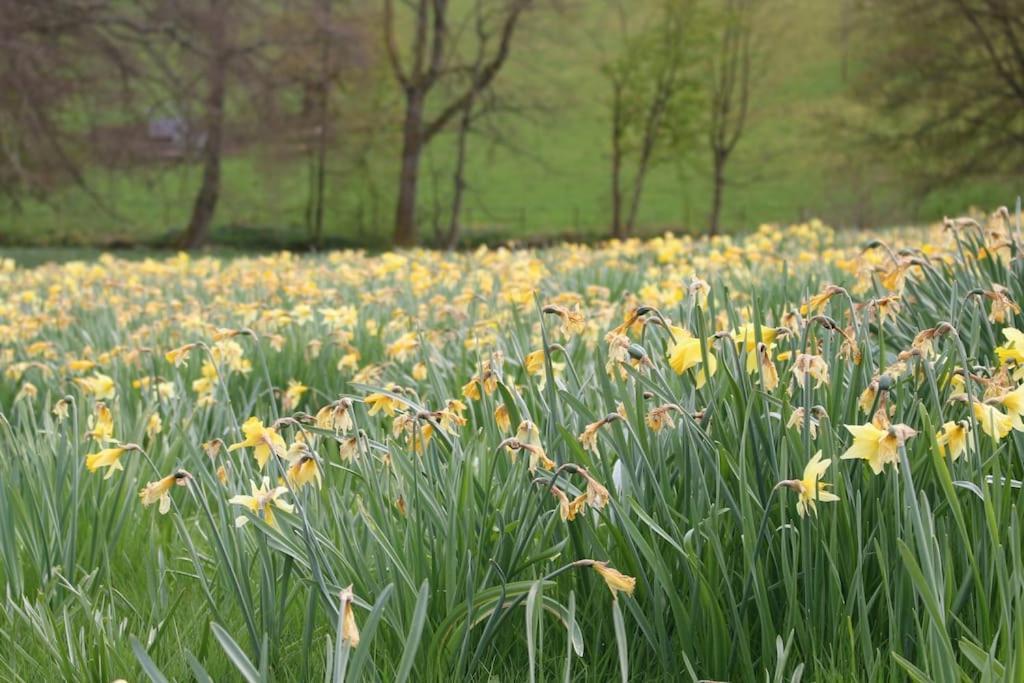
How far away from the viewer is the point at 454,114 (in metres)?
27.6

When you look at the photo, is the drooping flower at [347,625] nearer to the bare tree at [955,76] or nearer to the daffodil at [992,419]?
the daffodil at [992,419]

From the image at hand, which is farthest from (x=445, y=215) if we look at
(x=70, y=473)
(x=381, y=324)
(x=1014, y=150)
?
(x=70, y=473)

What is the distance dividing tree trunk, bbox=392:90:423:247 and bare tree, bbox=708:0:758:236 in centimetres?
1163

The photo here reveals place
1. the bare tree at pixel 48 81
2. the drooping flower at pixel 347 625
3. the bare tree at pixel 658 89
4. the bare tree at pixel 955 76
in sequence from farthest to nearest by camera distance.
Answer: the bare tree at pixel 658 89 → the bare tree at pixel 955 76 → the bare tree at pixel 48 81 → the drooping flower at pixel 347 625

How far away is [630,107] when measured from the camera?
112 feet

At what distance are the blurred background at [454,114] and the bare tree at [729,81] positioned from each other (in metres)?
0.11

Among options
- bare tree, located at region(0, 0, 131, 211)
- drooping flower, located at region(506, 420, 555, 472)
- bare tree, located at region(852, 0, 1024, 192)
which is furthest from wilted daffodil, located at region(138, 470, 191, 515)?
bare tree, located at region(852, 0, 1024, 192)

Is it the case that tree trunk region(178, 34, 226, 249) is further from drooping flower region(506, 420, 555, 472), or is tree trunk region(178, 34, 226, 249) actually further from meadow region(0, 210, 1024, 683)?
drooping flower region(506, 420, 555, 472)

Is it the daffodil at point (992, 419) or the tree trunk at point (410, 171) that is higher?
the tree trunk at point (410, 171)

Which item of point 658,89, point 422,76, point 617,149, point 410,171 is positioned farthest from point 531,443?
point 658,89

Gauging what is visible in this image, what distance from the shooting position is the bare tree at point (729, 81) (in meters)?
34.5

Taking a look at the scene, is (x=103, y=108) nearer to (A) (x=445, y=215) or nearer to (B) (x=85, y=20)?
(B) (x=85, y=20)

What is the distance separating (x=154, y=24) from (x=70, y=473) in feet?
72.6

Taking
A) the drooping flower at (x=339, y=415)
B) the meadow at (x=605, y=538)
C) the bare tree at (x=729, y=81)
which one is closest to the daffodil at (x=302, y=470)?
the meadow at (x=605, y=538)
